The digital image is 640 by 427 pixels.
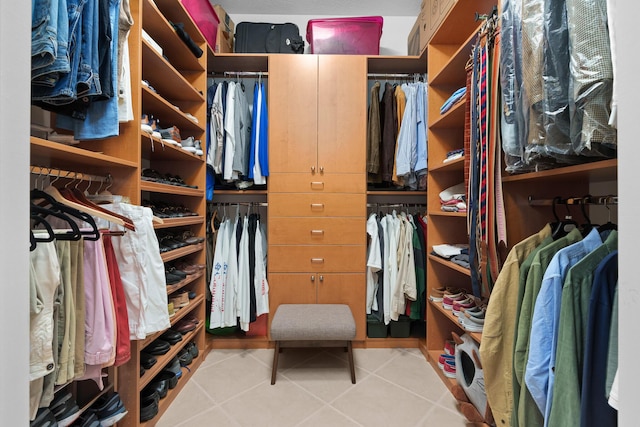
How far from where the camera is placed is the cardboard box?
2.22 m

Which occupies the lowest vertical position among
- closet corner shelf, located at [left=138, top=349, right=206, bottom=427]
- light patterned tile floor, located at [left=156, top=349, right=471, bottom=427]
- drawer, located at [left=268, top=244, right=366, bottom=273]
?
light patterned tile floor, located at [left=156, top=349, right=471, bottom=427]

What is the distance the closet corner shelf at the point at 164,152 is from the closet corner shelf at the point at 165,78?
42cm

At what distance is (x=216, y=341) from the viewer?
226 centimetres

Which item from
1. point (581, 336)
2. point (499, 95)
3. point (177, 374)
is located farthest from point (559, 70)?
point (177, 374)

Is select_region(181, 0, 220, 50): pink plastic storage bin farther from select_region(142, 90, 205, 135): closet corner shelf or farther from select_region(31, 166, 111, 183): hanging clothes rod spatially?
select_region(31, 166, 111, 183): hanging clothes rod

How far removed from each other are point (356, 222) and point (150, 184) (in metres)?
1.41

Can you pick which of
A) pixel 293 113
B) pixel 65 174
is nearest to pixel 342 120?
pixel 293 113

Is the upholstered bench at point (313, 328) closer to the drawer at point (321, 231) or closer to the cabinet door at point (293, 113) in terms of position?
the drawer at point (321, 231)

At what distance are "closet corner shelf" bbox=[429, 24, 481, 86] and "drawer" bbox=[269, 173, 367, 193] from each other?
0.88 m

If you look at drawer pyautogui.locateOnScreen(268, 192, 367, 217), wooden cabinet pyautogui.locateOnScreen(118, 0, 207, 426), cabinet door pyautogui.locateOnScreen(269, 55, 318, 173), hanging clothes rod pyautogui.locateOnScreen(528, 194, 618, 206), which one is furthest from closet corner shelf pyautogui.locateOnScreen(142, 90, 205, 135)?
hanging clothes rod pyautogui.locateOnScreen(528, 194, 618, 206)

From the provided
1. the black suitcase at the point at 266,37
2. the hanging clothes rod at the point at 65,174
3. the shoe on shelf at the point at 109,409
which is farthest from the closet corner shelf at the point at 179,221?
the black suitcase at the point at 266,37

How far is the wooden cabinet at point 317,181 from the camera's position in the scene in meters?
2.21

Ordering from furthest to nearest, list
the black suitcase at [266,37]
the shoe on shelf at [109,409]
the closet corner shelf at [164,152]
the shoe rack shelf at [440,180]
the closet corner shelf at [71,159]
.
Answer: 1. the black suitcase at [266,37]
2. the shoe rack shelf at [440,180]
3. the closet corner shelf at [164,152]
4. the shoe on shelf at [109,409]
5. the closet corner shelf at [71,159]

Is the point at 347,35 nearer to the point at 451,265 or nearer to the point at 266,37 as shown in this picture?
the point at 266,37
